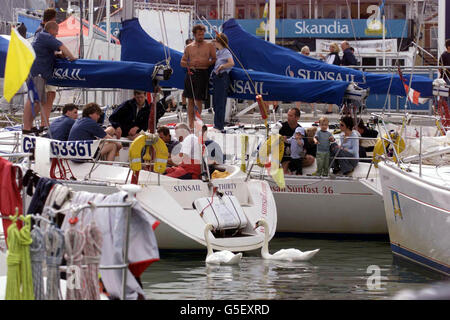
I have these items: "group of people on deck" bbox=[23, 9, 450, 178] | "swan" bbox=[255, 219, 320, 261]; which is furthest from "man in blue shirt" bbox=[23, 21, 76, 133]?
"swan" bbox=[255, 219, 320, 261]

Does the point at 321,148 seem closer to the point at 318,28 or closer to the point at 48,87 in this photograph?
the point at 48,87

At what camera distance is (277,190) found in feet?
43.5

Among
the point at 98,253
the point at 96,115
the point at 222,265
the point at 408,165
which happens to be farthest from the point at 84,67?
the point at 98,253

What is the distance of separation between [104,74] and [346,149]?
11.5ft

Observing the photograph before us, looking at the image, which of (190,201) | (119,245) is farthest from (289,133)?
(119,245)

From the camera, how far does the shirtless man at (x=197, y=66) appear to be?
13922 millimetres

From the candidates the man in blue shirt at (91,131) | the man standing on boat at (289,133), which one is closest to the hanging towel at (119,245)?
the man in blue shirt at (91,131)

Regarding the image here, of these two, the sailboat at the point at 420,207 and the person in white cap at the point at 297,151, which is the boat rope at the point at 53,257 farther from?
the person in white cap at the point at 297,151

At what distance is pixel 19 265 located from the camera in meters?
5.91

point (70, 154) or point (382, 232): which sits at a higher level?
point (70, 154)

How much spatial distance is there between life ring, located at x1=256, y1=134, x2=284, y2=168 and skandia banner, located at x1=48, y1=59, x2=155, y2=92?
174 cm

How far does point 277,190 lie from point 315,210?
1.99ft
